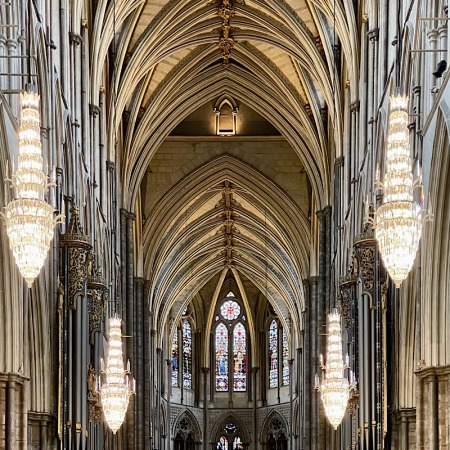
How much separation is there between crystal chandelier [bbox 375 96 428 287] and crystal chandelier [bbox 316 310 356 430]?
34.9 feet

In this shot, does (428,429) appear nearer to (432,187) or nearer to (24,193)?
(432,187)

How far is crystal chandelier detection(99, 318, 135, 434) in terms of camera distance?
24.8 m

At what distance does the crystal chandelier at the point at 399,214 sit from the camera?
47.4ft

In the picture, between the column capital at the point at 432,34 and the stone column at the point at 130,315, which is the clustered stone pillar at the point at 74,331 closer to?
the column capital at the point at 432,34

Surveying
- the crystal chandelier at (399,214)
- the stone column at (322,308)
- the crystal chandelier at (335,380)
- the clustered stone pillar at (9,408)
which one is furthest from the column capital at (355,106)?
the clustered stone pillar at (9,408)

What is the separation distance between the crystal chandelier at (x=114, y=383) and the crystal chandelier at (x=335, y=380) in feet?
15.5

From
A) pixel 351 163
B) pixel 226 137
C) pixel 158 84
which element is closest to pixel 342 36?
pixel 351 163

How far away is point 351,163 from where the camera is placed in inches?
1208

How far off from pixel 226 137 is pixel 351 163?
13943 millimetres

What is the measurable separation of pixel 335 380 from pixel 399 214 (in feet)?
37.3

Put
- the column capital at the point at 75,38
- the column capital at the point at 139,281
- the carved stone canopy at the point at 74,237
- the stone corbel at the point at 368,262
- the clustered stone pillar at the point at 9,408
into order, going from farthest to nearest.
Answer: the column capital at the point at 139,281 → the column capital at the point at 75,38 → the carved stone canopy at the point at 74,237 → the stone corbel at the point at 368,262 → the clustered stone pillar at the point at 9,408

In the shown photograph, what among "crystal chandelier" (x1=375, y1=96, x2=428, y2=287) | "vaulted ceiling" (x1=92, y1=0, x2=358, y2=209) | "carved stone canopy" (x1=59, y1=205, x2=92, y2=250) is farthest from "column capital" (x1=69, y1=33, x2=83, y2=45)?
"crystal chandelier" (x1=375, y1=96, x2=428, y2=287)

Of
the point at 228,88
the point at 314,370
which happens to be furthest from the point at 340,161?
the point at 314,370

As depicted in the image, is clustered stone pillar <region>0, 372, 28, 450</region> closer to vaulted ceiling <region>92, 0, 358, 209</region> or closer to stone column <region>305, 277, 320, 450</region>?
vaulted ceiling <region>92, 0, 358, 209</region>
